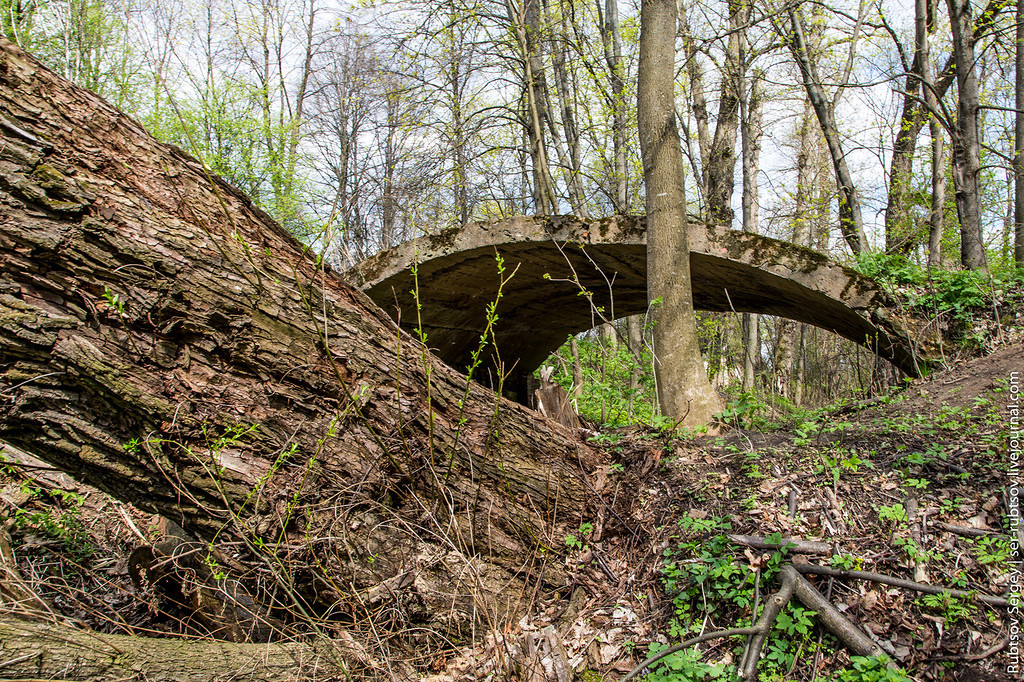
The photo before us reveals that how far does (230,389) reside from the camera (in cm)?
235

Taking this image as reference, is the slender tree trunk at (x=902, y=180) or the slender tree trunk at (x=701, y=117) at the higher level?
the slender tree trunk at (x=701, y=117)

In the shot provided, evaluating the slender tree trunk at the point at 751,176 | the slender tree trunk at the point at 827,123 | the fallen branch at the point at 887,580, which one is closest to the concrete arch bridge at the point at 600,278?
the fallen branch at the point at 887,580

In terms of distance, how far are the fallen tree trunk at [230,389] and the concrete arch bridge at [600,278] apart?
1484 mm

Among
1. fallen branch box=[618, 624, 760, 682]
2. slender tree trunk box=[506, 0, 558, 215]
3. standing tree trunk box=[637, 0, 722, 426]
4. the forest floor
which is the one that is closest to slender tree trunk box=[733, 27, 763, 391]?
slender tree trunk box=[506, 0, 558, 215]

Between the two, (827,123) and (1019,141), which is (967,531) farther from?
(827,123)

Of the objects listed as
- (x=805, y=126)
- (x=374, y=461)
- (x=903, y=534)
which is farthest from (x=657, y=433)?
(x=805, y=126)

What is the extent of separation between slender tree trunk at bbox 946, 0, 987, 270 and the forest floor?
2799 mm

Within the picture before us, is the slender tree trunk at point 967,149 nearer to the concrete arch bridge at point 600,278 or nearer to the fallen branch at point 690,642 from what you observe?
the concrete arch bridge at point 600,278

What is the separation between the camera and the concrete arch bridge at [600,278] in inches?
191

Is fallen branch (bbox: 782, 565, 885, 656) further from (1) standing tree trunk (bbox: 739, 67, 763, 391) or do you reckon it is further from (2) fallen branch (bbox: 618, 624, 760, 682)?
(1) standing tree trunk (bbox: 739, 67, 763, 391)

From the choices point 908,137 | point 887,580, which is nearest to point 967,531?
point 887,580

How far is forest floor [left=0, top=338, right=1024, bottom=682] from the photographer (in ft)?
7.50

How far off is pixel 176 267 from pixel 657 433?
9.90 feet

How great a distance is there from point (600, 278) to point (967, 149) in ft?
13.5
